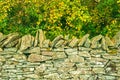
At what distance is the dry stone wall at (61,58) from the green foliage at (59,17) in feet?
7.53

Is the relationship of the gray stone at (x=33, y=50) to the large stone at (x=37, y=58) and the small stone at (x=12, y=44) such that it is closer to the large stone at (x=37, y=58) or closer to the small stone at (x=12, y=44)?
the large stone at (x=37, y=58)

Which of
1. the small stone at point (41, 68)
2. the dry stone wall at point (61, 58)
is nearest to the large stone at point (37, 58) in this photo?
the dry stone wall at point (61, 58)

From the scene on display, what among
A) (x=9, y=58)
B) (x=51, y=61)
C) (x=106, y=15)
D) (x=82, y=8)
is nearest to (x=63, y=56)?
(x=51, y=61)

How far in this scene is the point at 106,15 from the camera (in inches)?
451

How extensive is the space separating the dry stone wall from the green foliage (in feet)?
7.53

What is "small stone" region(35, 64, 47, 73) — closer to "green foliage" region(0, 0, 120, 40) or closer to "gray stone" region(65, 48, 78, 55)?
"gray stone" region(65, 48, 78, 55)

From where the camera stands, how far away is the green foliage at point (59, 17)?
10438mm

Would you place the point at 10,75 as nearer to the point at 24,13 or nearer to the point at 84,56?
the point at 84,56

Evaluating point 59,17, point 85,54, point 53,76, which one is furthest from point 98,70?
point 59,17

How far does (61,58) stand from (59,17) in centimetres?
260

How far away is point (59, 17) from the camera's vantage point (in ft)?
34.2

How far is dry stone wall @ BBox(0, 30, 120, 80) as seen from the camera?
26.1 ft

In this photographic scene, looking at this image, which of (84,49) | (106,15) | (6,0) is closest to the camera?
(84,49)

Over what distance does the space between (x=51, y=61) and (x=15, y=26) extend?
318 cm
